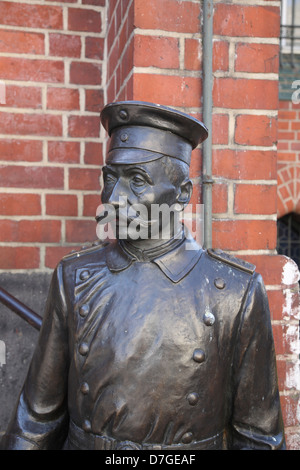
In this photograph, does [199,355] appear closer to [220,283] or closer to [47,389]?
[220,283]

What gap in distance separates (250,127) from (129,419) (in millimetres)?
1145

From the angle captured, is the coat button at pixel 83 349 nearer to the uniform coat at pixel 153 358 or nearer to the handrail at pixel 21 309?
the uniform coat at pixel 153 358

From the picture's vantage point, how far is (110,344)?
1225 millimetres

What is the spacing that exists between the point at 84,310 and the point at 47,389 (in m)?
0.27

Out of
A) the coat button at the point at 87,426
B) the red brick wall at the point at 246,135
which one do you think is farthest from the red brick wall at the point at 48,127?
the coat button at the point at 87,426

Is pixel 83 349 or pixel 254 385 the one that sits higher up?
pixel 83 349

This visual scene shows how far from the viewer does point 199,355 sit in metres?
1.21

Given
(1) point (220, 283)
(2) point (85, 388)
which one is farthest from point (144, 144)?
(2) point (85, 388)

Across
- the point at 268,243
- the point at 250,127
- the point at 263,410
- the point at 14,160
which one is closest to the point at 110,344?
the point at 263,410

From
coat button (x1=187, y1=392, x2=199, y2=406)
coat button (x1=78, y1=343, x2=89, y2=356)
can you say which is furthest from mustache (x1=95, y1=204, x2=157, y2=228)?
coat button (x1=187, y1=392, x2=199, y2=406)

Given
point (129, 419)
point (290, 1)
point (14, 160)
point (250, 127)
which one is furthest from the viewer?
point (290, 1)

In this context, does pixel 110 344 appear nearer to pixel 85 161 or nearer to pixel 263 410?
pixel 263 410

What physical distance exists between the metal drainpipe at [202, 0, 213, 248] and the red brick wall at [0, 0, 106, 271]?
615mm

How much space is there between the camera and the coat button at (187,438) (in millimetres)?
1206
